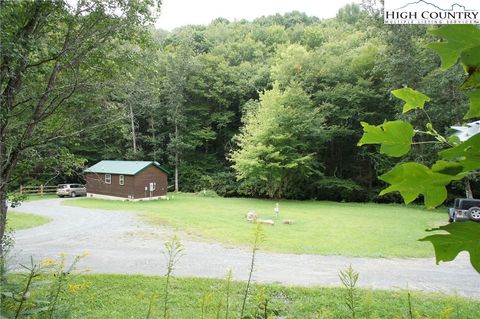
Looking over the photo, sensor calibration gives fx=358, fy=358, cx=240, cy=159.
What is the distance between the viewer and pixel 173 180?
29.1 metres

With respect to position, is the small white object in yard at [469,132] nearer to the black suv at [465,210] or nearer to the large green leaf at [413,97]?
the large green leaf at [413,97]

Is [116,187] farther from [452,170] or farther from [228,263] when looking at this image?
[452,170]

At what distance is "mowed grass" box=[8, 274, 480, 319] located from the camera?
192 inches

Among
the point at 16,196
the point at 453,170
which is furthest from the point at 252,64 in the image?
the point at 453,170

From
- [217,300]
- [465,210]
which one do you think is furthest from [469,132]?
[465,210]

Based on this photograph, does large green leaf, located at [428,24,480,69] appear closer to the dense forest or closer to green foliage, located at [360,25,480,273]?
green foliage, located at [360,25,480,273]

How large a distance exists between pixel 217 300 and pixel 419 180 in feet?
17.9

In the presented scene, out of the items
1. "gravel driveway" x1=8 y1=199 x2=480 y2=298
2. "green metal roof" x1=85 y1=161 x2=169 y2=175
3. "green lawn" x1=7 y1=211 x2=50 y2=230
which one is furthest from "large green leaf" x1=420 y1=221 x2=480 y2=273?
"green metal roof" x1=85 y1=161 x2=169 y2=175

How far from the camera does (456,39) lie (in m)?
0.33

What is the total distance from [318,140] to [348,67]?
544cm

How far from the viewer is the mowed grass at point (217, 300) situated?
4867mm

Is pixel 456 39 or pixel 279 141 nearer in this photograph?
pixel 456 39

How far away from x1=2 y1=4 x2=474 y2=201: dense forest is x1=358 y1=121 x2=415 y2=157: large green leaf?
16.7ft

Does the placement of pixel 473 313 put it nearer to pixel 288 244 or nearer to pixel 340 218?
pixel 288 244
